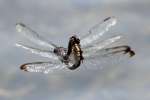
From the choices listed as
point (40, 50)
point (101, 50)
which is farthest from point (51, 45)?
point (101, 50)

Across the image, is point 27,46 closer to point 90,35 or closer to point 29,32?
point 29,32

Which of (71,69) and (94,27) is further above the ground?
(94,27)

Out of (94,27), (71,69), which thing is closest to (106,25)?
(94,27)

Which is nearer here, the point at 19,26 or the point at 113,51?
the point at 19,26

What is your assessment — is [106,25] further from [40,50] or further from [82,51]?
[40,50]

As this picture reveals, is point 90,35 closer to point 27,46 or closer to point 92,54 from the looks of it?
point 92,54

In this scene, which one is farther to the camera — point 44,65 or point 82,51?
point 44,65

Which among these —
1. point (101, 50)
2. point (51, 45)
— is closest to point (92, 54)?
point (101, 50)

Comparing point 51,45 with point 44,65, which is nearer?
point 51,45
